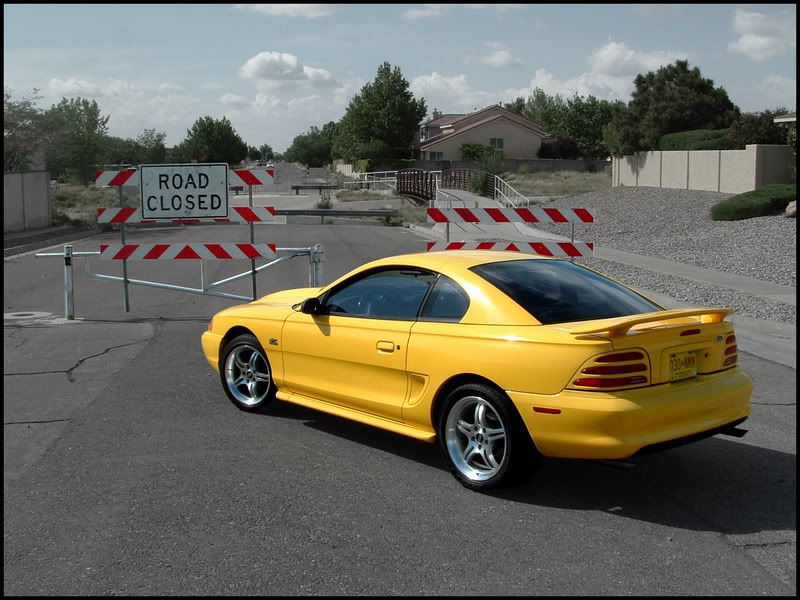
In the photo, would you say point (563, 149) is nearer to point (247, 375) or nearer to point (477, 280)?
point (247, 375)

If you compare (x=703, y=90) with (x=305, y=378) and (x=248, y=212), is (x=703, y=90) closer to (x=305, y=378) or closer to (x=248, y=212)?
(x=248, y=212)

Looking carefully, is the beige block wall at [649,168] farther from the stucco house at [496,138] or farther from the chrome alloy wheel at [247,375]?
the stucco house at [496,138]

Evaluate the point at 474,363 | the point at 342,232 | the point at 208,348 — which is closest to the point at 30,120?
the point at 342,232

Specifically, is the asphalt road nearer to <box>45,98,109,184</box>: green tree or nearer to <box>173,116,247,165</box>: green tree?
<box>45,98,109,184</box>: green tree

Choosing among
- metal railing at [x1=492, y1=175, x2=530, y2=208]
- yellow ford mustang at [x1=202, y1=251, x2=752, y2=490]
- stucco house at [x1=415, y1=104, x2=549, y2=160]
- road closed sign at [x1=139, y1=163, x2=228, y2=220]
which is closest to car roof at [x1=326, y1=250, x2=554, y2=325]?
yellow ford mustang at [x1=202, y1=251, x2=752, y2=490]

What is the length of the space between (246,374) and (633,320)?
11.9 feet

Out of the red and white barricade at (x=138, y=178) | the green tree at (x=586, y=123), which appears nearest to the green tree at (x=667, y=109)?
the red and white barricade at (x=138, y=178)

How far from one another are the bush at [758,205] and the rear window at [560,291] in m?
21.4

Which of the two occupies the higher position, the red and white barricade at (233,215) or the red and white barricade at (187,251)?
the red and white barricade at (233,215)

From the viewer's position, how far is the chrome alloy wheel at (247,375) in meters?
7.66

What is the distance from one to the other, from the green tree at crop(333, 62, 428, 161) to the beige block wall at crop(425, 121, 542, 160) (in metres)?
5.84

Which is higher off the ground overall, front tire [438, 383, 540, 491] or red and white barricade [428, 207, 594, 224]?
red and white barricade [428, 207, 594, 224]

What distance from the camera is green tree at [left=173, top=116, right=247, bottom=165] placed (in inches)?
4550

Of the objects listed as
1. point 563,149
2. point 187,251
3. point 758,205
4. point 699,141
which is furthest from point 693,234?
point 563,149
